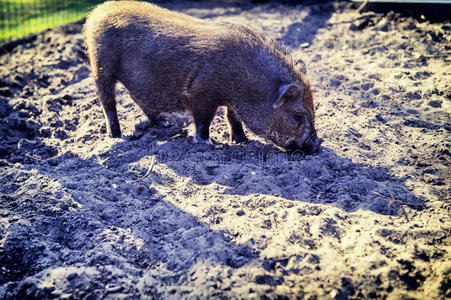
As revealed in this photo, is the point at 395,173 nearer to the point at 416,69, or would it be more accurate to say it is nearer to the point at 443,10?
the point at 416,69

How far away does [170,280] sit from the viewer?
A: 9.23 ft

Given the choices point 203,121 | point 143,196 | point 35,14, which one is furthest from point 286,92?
point 35,14

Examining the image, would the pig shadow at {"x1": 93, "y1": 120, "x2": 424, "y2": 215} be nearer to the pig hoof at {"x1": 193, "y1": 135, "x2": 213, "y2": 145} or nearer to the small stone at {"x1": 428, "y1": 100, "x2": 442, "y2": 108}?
the pig hoof at {"x1": 193, "y1": 135, "x2": 213, "y2": 145}

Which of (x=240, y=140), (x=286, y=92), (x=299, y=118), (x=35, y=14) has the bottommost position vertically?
(x=240, y=140)

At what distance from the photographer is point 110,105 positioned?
17.9ft

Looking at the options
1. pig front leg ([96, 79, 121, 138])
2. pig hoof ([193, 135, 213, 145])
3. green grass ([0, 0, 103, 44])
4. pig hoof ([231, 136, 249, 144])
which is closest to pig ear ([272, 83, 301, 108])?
pig hoof ([231, 136, 249, 144])

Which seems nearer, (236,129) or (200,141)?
(200,141)

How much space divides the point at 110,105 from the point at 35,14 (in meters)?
6.95

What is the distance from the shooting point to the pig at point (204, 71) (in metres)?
4.63

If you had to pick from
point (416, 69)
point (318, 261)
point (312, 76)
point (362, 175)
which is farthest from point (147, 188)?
point (416, 69)

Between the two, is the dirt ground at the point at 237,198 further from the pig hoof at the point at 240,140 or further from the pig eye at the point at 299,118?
the pig eye at the point at 299,118

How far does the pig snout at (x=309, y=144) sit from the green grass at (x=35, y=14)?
Answer: 7021mm

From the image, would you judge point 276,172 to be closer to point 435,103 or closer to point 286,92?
point 286,92

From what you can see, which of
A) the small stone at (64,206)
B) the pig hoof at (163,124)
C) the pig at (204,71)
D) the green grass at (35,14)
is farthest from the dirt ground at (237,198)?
the green grass at (35,14)
